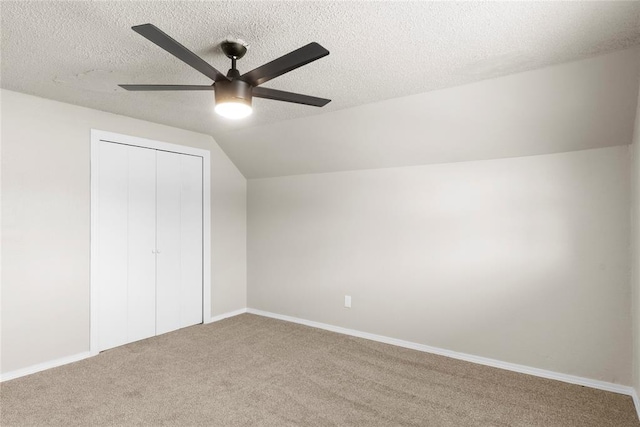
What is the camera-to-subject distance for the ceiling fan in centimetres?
159

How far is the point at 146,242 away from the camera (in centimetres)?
383

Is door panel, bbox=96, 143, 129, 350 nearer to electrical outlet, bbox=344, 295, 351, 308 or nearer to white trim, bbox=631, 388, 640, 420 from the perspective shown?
electrical outlet, bbox=344, 295, 351, 308

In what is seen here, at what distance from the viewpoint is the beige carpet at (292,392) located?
7.61 ft

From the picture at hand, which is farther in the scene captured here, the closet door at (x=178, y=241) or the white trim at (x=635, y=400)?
the closet door at (x=178, y=241)

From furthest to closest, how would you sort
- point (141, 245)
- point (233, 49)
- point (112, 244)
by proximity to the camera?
point (141, 245), point (112, 244), point (233, 49)

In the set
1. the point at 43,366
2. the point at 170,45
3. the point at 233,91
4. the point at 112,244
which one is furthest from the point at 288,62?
the point at 43,366

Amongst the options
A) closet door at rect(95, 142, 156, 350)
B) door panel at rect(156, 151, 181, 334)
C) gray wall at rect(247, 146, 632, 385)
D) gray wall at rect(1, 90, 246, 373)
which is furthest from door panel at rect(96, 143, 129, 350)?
gray wall at rect(247, 146, 632, 385)

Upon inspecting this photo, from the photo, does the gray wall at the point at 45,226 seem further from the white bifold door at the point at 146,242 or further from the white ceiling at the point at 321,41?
the white ceiling at the point at 321,41

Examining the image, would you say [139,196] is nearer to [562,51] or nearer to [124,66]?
[124,66]

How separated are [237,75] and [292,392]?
217 centimetres

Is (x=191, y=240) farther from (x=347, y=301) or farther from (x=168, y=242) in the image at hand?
(x=347, y=301)

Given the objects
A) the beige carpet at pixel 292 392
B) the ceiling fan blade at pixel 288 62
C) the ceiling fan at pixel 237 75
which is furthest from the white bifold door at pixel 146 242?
the ceiling fan blade at pixel 288 62

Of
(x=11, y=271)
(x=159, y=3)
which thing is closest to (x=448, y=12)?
(x=159, y=3)

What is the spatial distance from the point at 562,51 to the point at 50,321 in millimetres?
4302
